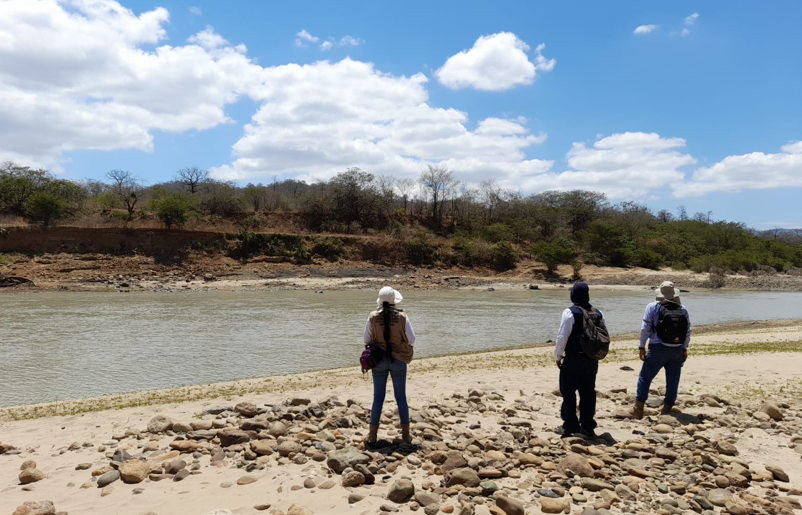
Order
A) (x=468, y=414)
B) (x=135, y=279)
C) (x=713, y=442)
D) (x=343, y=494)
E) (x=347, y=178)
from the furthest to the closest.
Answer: (x=347, y=178)
(x=135, y=279)
(x=468, y=414)
(x=713, y=442)
(x=343, y=494)

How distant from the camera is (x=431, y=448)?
5.67 metres

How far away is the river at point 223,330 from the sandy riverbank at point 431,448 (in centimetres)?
342

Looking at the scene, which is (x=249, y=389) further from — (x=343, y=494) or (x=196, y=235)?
(x=196, y=235)

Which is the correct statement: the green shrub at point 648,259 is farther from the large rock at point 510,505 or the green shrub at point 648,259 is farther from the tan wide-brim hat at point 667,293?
the large rock at point 510,505

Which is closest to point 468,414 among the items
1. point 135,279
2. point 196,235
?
point 135,279

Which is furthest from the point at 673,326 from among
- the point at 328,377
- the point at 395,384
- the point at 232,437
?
the point at 328,377

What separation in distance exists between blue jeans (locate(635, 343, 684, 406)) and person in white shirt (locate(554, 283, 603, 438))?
4.25 feet

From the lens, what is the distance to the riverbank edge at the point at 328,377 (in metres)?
9.09

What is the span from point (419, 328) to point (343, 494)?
17.4 m

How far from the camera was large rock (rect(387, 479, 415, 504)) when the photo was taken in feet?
14.6

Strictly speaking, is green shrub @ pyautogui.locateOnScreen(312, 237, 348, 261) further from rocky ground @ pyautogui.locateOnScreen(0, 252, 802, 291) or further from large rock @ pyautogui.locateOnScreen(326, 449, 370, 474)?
large rock @ pyautogui.locateOnScreen(326, 449, 370, 474)

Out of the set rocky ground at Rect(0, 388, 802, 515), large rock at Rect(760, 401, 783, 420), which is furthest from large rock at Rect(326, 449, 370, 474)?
large rock at Rect(760, 401, 783, 420)

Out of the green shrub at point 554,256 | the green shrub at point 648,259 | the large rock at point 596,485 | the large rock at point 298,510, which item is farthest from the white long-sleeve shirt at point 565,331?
the green shrub at point 648,259

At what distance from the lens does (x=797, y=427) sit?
21.2 ft
